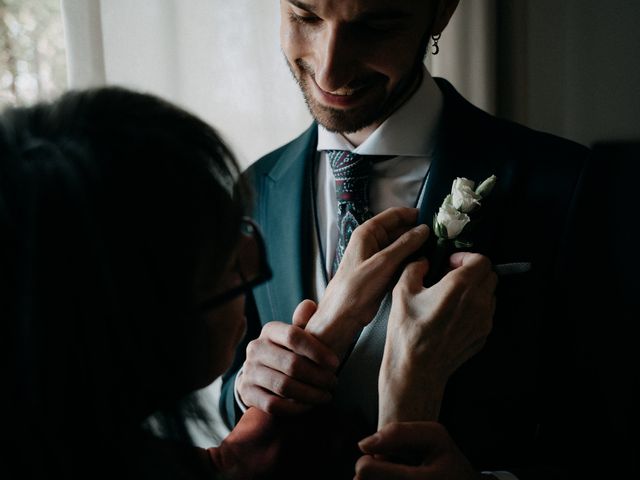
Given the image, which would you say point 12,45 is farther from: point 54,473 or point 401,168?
point 54,473

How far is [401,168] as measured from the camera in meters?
1.19

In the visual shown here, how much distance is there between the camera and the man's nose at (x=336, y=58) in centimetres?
106

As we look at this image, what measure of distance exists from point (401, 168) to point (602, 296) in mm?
444

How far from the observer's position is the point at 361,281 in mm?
982

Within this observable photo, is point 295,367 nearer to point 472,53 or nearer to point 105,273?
point 105,273

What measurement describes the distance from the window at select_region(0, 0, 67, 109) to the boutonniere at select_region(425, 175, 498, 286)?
991 millimetres

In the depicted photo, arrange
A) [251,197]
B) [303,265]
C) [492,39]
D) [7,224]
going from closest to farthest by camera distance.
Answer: [7,224]
[251,197]
[303,265]
[492,39]

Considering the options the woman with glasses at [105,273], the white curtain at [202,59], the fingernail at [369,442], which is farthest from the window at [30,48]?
the fingernail at [369,442]

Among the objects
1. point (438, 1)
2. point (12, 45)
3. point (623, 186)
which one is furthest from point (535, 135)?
point (12, 45)

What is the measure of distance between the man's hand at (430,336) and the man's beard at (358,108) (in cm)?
36

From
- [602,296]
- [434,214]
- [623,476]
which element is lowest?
[623,476]

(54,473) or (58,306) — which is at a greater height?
(58,306)

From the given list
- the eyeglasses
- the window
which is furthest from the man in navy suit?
the window

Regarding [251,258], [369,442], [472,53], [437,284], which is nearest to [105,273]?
[251,258]
